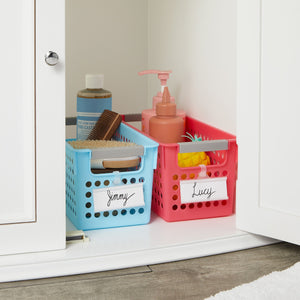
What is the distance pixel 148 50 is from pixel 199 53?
1.04ft

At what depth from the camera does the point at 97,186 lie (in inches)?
44.5

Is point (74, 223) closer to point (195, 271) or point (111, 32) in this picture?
point (195, 271)

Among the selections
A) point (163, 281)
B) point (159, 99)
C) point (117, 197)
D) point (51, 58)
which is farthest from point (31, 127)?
point (159, 99)

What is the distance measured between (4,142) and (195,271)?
395 millimetres

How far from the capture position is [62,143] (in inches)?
38.8

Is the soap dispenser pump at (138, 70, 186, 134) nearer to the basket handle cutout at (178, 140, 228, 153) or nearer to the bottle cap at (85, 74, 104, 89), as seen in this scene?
the bottle cap at (85, 74, 104, 89)

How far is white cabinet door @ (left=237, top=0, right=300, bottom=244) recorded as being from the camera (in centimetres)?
99

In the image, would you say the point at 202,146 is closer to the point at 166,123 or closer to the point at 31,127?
the point at 166,123

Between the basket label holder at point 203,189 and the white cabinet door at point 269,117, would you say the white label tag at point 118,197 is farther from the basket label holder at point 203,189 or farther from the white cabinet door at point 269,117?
the white cabinet door at point 269,117

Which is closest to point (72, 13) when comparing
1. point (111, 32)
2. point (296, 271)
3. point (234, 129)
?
point (111, 32)

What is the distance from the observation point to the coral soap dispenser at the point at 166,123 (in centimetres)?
130

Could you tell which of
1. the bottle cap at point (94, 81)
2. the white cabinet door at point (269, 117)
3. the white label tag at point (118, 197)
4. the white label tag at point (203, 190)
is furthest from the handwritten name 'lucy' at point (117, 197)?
the bottle cap at point (94, 81)

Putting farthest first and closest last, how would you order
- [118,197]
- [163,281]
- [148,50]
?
[148,50] → [118,197] → [163,281]

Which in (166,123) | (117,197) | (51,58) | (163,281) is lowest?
(163,281)
